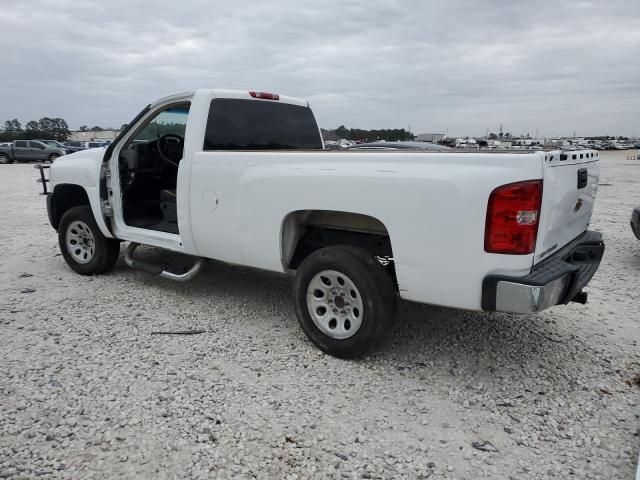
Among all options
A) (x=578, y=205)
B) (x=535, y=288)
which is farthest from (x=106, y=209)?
(x=578, y=205)

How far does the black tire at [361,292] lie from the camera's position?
325 centimetres

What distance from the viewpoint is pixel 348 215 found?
12.1 feet

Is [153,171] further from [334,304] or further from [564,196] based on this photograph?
[564,196]

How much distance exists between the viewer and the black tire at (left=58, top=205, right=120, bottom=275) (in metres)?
5.30

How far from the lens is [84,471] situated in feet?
7.89

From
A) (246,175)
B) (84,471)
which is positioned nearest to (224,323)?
(246,175)

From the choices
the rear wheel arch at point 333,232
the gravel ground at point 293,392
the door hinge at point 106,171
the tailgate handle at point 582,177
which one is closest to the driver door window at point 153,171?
the door hinge at point 106,171

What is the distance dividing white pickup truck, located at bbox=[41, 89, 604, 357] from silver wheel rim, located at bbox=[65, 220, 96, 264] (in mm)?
81

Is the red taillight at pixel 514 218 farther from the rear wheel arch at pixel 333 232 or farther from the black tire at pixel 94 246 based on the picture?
the black tire at pixel 94 246

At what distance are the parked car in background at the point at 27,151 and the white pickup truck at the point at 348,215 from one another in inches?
1139

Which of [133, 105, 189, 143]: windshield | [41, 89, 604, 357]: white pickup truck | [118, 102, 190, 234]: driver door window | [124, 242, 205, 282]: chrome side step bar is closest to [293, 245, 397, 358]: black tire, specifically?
[41, 89, 604, 357]: white pickup truck

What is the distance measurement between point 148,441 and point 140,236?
270 cm

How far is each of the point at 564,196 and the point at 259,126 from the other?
9.55 feet

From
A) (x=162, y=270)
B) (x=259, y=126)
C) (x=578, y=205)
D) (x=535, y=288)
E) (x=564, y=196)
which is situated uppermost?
(x=259, y=126)
